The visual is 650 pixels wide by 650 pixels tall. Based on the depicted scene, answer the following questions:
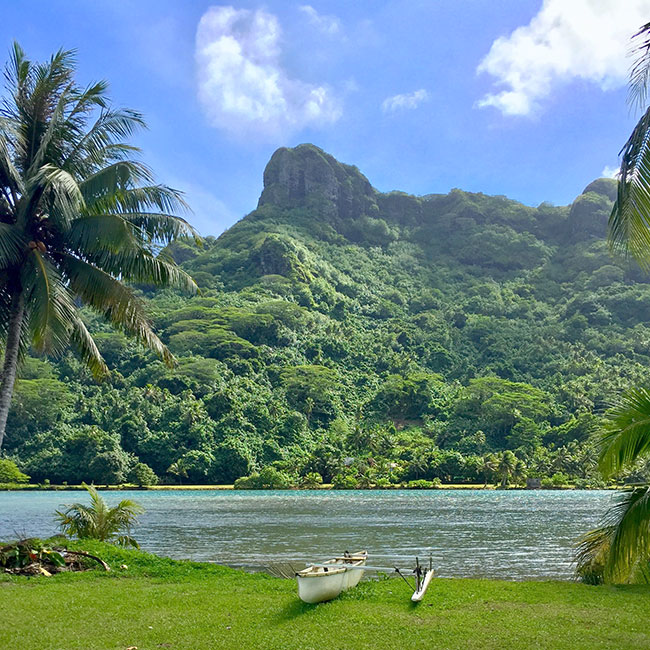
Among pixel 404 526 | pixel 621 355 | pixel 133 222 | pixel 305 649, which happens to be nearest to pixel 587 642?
pixel 305 649

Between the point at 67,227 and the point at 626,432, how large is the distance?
10575 millimetres

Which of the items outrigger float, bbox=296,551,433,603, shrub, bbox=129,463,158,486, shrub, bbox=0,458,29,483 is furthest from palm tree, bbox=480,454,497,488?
outrigger float, bbox=296,551,433,603

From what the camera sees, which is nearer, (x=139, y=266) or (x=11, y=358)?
(x=11, y=358)

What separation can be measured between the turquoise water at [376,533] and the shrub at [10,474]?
88.4 ft

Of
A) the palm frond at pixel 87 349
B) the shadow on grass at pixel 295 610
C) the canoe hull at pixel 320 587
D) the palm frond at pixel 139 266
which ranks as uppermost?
the palm frond at pixel 139 266

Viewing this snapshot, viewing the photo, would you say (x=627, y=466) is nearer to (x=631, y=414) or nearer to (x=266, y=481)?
(x=631, y=414)

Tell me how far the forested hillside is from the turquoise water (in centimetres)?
3160

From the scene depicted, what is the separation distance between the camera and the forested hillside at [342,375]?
91.4 metres

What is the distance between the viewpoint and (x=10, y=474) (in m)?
80.2

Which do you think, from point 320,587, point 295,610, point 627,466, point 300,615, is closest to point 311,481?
point 320,587

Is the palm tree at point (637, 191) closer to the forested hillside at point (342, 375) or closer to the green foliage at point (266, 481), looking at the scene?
the forested hillside at point (342, 375)

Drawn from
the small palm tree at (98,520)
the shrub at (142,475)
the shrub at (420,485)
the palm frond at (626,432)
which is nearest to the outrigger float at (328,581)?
the palm frond at (626,432)

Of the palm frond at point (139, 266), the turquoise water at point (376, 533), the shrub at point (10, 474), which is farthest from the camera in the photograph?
the shrub at point (10, 474)

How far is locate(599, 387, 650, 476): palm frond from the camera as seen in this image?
8.62m
